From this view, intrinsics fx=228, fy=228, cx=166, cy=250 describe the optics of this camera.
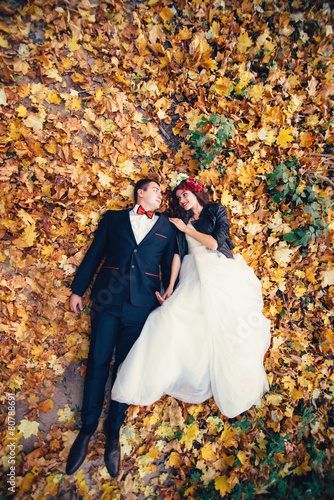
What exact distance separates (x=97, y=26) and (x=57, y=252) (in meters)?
2.88

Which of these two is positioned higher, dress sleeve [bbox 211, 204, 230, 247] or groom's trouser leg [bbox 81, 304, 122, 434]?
dress sleeve [bbox 211, 204, 230, 247]

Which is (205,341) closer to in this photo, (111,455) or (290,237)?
(111,455)

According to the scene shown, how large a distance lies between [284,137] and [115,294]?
10.9 ft

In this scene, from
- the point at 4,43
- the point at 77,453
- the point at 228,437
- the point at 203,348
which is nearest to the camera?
the point at 203,348

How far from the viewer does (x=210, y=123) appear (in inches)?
124

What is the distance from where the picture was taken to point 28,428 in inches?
99.4

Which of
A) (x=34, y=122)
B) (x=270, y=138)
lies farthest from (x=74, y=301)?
(x=270, y=138)

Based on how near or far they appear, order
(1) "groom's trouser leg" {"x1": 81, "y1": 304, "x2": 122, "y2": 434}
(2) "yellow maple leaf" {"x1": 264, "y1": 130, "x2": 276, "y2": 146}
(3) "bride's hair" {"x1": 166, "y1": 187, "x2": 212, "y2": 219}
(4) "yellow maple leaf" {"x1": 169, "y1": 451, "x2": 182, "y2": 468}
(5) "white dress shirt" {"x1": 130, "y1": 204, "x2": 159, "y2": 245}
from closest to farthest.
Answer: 1. (1) "groom's trouser leg" {"x1": 81, "y1": 304, "x2": 122, "y2": 434}
2. (5) "white dress shirt" {"x1": 130, "y1": 204, "x2": 159, "y2": 245}
3. (4) "yellow maple leaf" {"x1": 169, "y1": 451, "x2": 182, "y2": 468}
4. (3) "bride's hair" {"x1": 166, "y1": 187, "x2": 212, "y2": 219}
5. (2) "yellow maple leaf" {"x1": 264, "y1": 130, "x2": 276, "y2": 146}

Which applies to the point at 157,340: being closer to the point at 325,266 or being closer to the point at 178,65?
the point at 325,266

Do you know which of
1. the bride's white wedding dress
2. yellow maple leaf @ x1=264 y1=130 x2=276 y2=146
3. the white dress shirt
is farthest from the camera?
yellow maple leaf @ x1=264 y1=130 x2=276 y2=146

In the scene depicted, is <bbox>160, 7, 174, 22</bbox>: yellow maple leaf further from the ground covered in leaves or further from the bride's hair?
the bride's hair

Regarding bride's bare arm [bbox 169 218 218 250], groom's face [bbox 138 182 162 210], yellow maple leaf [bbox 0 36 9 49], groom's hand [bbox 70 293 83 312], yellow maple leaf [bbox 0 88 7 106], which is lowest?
groom's hand [bbox 70 293 83 312]

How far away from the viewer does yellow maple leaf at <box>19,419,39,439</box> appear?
2.51 meters

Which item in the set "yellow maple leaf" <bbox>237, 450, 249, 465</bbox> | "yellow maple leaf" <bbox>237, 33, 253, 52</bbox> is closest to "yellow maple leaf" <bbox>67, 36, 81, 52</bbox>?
"yellow maple leaf" <bbox>237, 33, 253, 52</bbox>
